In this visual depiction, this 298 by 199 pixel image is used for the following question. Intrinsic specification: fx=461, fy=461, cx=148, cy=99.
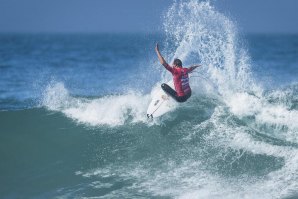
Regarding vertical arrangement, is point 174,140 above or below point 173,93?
below

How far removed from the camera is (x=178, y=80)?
13.1 meters

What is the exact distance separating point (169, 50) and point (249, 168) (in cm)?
844

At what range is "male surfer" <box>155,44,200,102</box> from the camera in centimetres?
1305

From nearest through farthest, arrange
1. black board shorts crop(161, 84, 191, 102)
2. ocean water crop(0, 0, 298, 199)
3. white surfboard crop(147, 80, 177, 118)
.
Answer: ocean water crop(0, 0, 298, 199) → black board shorts crop(161, 84, 191, 102) → white surfboard crop(147, 80, 177, 118)

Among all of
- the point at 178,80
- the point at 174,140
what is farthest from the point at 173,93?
the point at 174,140

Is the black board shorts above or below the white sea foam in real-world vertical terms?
below

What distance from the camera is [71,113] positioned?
15641 mm

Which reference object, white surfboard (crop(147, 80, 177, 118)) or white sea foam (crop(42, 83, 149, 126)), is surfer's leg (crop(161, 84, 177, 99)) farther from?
white sea foam (crop(42, 83, 149, 126))

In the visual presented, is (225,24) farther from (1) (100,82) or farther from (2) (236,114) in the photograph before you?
(1) (100,82)

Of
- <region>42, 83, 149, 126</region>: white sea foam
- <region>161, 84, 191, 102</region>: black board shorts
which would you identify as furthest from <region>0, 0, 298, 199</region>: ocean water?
<region>161, 84, 191, 102</region>: black board shorts

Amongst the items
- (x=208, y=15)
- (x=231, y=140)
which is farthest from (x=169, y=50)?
(x=231, y=140)

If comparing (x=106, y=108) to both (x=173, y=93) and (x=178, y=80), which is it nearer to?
(x=173, y=93)

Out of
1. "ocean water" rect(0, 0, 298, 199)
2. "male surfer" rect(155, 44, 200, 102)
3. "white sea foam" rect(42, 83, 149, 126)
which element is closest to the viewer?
"ocean water" rect(0, 0, 298, 199)

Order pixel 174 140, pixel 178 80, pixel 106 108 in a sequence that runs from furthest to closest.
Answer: pixel 106 108
pixel 178 80
pixel 174 140
